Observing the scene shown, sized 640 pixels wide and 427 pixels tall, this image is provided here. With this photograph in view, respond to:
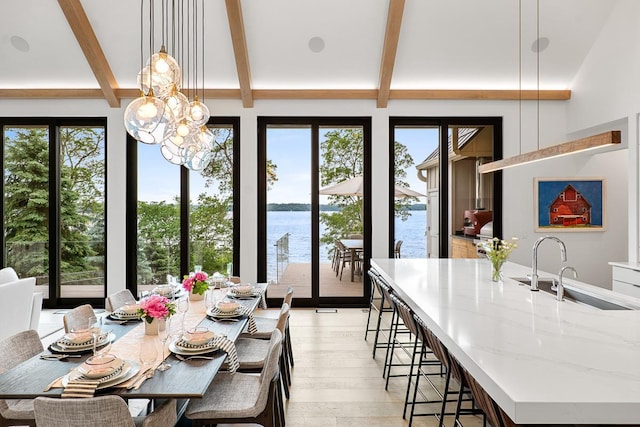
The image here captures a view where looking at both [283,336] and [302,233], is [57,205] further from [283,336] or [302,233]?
[283,336]

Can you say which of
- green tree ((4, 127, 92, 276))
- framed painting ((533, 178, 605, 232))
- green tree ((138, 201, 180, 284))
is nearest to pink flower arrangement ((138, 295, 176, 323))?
green tree ((138, 201, 180, 284))

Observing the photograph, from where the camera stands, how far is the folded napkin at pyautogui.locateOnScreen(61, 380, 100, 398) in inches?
66.7

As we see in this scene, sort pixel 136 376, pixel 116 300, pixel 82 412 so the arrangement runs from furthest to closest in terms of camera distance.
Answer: pixel 116 300 → pixel 136 376 → pixel 82 412

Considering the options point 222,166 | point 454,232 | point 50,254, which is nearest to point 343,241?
point 454,232

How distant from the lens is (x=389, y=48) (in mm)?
4785

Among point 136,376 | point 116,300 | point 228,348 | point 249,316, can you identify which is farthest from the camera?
point 116,300

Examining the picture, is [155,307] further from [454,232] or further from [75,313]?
[454,232]

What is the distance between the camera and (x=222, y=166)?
5824mm

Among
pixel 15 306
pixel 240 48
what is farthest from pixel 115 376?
pixel 240 48

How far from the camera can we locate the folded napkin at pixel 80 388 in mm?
1694

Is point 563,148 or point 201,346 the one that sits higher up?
point 563,148

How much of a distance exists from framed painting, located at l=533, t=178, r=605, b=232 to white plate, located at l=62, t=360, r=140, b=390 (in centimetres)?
541

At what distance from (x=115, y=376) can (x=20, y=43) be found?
5055 mm

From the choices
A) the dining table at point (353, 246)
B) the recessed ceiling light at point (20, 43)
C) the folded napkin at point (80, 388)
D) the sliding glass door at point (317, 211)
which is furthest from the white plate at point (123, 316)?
the recessed ceiling light at point (20, 43)
